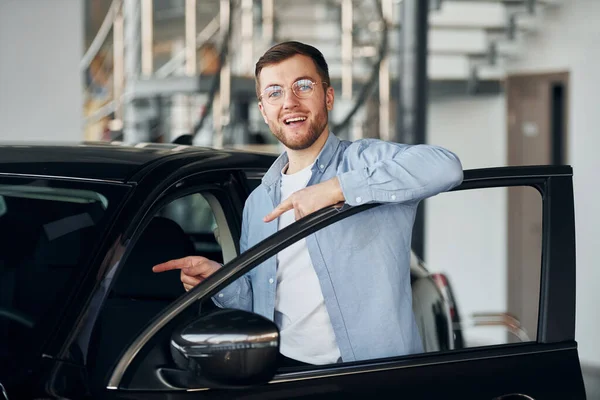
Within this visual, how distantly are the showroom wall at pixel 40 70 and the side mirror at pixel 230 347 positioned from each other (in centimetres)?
360

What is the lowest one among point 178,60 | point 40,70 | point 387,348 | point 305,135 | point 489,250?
point 489,250

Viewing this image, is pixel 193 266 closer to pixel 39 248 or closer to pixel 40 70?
pixel 39 248

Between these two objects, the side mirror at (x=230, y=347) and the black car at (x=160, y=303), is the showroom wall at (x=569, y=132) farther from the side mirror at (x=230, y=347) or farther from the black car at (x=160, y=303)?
the side mirror at (x=230, y=347)

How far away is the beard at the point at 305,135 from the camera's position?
2.05 meters

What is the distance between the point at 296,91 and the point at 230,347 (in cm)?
65

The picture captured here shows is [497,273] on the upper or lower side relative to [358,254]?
lower

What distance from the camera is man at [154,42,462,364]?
1.85 metres

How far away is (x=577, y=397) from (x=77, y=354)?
940mm

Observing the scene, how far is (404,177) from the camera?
1847 mm

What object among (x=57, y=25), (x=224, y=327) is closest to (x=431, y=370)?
(x=224, y=327)

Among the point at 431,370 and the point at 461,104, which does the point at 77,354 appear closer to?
the point at 431,370

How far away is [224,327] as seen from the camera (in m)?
1.60

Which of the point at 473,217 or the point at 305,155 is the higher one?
the point at 305,155

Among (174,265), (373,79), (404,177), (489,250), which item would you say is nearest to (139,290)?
(174,265)
